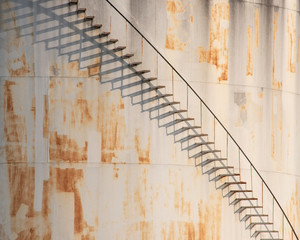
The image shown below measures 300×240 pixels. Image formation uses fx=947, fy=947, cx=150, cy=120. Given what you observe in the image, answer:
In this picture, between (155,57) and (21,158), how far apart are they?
4.49 m

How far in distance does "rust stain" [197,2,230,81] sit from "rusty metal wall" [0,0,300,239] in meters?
0.07

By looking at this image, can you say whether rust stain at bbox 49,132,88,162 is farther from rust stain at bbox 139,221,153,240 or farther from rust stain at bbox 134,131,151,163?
rust stain at bbox 139,221,153,240

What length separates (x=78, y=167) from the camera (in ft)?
81.0

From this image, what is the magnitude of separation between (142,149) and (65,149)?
204cm

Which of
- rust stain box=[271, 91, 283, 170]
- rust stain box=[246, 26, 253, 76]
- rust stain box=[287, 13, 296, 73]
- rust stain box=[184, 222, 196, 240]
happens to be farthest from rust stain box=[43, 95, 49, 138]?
rust stain box=[287, 13, 296, 73]

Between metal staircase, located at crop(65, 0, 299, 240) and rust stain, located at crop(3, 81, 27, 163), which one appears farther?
metal staircase, located at crop(65, 0, 299, 240)

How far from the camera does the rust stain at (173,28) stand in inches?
1016

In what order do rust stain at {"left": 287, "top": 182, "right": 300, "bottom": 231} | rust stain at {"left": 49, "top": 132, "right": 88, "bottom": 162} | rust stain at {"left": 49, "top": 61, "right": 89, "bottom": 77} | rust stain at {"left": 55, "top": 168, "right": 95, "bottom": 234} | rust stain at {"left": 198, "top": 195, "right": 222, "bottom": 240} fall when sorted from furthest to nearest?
1. rust stain at {"left": 287, "top": 182, "right": 300, "bottom": 231}
2. rust stain at {"left": 198, "top": 195, "right": 222, "bottom": 240}
3. rust stain at {"left": 49, "top": 61, "right": 89, "bottom": 77}
4. rust stain at {"left": 49, "top": 132, "right": 88, "bottom": 162}
5. rust stain at {"left": 55, "top": 168, "right": 95, "bottom": 234}

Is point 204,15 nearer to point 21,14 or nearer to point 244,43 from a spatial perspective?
point 244,43

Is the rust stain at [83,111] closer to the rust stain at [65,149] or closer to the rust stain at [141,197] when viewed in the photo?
the rust stain at [65,149]

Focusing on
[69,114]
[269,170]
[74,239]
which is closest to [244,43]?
[269,170]

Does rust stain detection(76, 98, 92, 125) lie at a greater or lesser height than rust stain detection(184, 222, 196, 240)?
greater

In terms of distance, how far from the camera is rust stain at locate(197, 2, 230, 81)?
26234mm

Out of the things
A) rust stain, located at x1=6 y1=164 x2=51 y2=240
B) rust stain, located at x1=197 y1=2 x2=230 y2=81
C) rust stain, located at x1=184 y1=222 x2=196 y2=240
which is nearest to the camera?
rust stain, located at x1=6 y1=164 x2=51 y2=240
